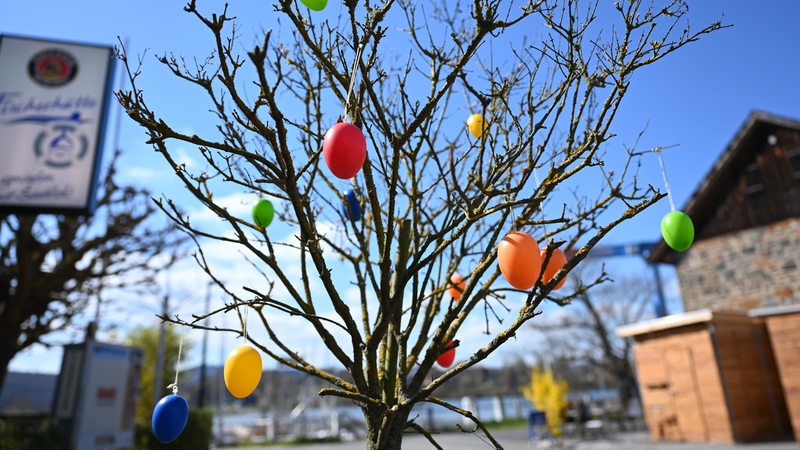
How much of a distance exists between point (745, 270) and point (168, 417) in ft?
52.8

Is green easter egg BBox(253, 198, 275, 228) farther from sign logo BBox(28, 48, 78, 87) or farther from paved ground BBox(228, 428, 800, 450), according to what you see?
sign logo BBox(28, 48, 78, 87)

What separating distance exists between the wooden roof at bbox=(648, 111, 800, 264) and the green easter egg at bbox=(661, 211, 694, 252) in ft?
45.2

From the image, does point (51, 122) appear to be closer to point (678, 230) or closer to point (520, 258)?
point (520, 258)

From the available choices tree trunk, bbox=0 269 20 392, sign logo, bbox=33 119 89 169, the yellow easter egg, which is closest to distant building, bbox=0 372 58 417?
tree trunk, bbox=0 269 20 392

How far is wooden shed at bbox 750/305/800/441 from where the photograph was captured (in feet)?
35.4

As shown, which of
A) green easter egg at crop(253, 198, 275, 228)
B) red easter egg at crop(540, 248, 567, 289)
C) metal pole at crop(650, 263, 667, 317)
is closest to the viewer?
red easter egg at crop(540, 248, 567, 289)

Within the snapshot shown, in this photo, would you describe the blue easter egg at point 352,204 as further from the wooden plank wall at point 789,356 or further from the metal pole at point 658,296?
the metal pole at point 658,296

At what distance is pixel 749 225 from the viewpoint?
567 inches

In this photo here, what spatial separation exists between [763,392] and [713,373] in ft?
5.21

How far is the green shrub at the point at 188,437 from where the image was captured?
41.5ft

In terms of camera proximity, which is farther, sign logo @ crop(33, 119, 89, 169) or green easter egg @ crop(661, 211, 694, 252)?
sign logo @ crop(33, 119, 89, 169)

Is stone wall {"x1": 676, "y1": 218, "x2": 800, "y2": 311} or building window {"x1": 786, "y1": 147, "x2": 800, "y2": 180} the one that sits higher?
building window {"x1": 786, "y1": 147, "x2": 800, "y2": 180}

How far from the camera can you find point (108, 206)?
11.7 metres

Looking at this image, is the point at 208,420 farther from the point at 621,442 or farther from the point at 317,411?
the point at 317,411
